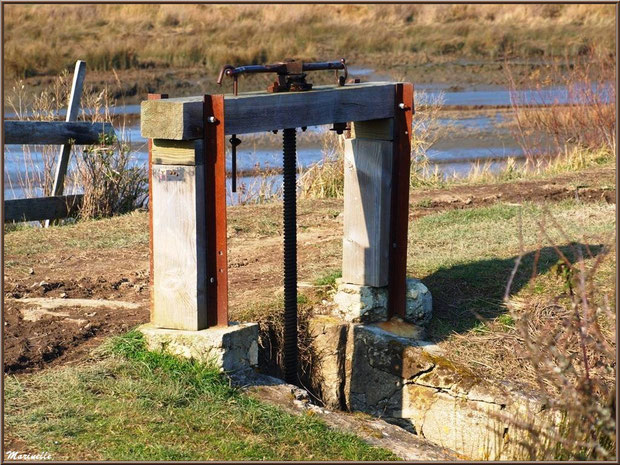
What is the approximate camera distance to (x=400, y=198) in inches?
256

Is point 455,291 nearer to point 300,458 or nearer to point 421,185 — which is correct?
point 300,458

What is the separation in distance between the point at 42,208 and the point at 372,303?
16.2 feet

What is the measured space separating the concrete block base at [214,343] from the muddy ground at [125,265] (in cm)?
56

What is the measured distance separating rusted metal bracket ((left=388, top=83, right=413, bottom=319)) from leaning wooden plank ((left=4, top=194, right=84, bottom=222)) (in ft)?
15.9

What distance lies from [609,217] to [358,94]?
3.82m

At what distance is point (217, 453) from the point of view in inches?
180

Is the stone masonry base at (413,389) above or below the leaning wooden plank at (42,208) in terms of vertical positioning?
below

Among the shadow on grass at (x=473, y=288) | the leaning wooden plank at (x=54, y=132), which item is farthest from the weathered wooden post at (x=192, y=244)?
the leaning wooden plank at (x=54, y=132)

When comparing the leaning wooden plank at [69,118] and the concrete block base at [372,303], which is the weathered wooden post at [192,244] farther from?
the leaning wooden plank at [69,118]

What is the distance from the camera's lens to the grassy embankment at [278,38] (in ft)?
94.2

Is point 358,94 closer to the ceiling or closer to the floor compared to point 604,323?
closer to the ceiling

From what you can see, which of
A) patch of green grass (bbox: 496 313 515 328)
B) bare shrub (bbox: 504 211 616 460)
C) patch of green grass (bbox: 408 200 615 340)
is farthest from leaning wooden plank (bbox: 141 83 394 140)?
patch of green grass (bbox: 496 313 515 328)

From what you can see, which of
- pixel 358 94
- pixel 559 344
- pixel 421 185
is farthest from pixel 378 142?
pixel 421 185

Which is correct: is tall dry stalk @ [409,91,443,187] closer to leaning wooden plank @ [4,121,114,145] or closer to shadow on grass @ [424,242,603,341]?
leaning wooden plank @ [4,121,114,145]
